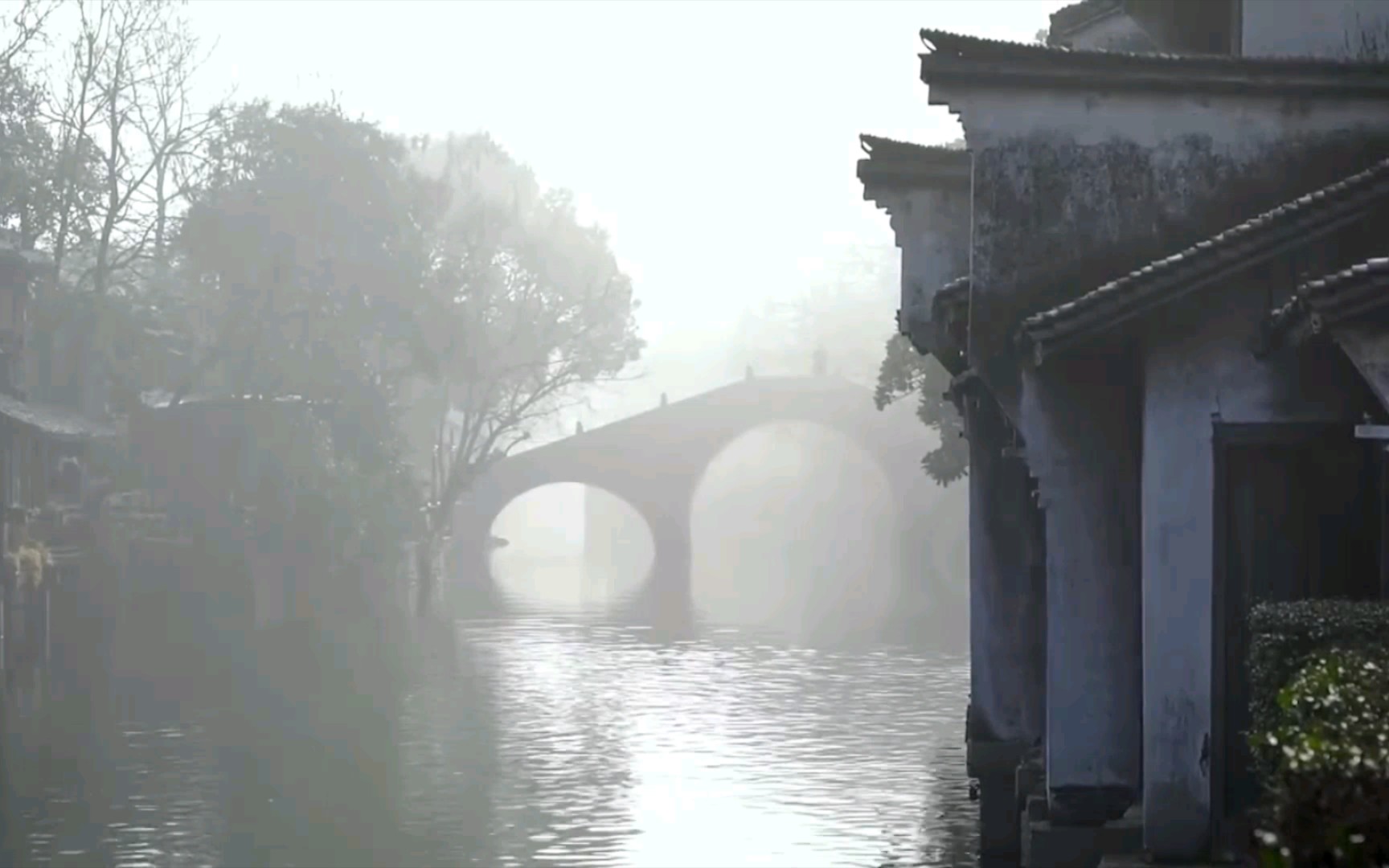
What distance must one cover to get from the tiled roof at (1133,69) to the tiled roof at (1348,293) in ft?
13.9

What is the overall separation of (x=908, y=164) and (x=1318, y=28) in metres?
5.18

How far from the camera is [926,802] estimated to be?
24.2 m

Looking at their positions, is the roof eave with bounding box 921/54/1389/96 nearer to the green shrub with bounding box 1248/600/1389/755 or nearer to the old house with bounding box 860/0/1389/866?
the old house with bounding box 860/0/1389/866

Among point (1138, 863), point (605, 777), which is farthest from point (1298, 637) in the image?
point (605, 777)

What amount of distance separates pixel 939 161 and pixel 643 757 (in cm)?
991

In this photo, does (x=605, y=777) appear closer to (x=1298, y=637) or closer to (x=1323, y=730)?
(x=1298, y=637)

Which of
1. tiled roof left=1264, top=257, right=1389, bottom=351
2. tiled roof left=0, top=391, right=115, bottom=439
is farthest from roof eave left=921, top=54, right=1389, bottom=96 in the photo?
tiled roof left=0, top=391, right=115, bottom=439

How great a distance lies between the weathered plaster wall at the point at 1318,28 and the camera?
660 inches

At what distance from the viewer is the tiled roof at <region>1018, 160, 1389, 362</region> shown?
13.6m

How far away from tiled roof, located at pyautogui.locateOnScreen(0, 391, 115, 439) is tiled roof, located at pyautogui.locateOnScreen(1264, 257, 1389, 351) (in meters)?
41.1

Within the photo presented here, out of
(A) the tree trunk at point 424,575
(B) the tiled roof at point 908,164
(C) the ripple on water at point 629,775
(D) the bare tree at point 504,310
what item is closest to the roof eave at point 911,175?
(B) the tiled roof at point 908,164

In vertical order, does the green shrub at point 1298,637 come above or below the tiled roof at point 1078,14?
below

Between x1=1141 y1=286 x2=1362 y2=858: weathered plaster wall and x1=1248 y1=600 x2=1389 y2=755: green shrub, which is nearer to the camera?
x1=1248 y1=600 x2=1389 y2=755: green shrub

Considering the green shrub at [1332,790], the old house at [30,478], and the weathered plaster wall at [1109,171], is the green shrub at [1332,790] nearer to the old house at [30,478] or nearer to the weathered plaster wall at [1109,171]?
the weathered plaster wall at [1109,171]
